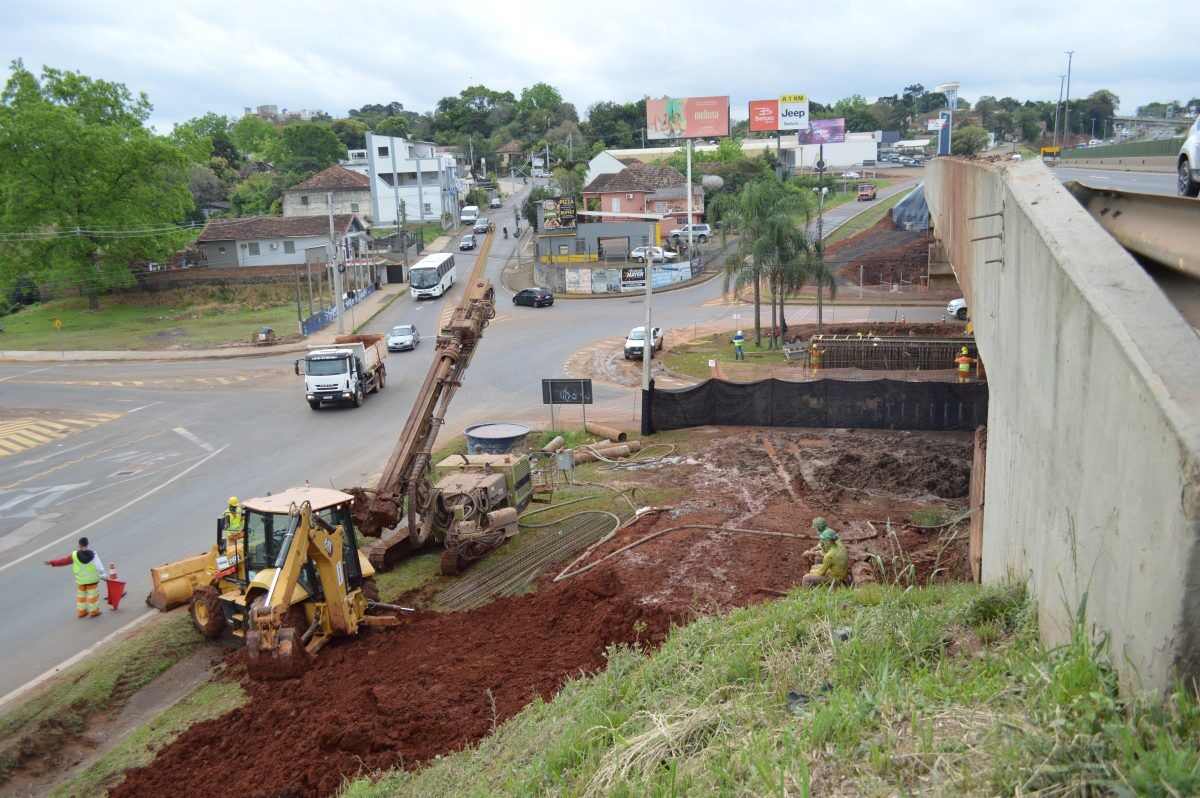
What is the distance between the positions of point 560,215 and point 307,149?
190ft

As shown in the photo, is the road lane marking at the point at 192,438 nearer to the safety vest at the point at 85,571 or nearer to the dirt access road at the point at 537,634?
the safety vest at the point at 85,571

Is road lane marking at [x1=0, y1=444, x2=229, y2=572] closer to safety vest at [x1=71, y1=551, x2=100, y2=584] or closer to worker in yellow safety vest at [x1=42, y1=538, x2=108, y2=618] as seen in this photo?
worker in yellow safety vest at [x1=42, y1=538, x2=108, y2=618]

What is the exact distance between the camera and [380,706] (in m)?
10.9

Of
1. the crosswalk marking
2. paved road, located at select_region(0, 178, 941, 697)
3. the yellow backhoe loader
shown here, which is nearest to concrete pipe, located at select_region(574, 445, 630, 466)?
paved road, located at select_region(0, 178, 941, 697)

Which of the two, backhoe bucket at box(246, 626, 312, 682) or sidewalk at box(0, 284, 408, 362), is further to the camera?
sidewalk at box(0, 284, 408, 362)

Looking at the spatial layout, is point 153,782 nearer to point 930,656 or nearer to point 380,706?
point 380,706

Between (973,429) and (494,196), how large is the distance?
311ft

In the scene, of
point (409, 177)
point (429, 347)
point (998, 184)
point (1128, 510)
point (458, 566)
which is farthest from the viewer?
point (409, 177)

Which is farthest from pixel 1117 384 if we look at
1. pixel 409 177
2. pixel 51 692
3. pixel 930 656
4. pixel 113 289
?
pixel 409 177

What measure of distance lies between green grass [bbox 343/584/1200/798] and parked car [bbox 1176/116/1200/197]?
8262mm

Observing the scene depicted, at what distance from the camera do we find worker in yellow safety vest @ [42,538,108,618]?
50.2 ft

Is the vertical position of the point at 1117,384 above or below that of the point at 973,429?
above

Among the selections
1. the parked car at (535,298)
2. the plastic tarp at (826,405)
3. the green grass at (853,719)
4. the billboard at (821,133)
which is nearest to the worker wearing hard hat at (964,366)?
the plastic tarp at (826,405)

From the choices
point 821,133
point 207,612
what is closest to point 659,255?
point 821,133
